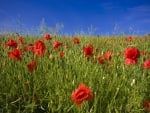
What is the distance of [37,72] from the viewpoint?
432cm

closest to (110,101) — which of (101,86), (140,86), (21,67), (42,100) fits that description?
(101,86)

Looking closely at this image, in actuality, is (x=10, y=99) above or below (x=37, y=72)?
below

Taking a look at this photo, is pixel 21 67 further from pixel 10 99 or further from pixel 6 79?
pixel 10 99

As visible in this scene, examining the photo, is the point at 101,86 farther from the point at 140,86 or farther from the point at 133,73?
the point at 133,73

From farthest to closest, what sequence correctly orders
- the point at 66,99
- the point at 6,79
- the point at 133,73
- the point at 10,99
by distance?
the point at 133,73
the point at 6,79
the point at 10,99
the point at 66,99

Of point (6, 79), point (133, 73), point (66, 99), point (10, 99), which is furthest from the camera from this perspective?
point (133, 73)

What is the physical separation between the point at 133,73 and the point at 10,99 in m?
1.66

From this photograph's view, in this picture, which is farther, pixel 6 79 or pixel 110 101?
pixel 6 79

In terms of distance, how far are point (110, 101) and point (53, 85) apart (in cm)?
69

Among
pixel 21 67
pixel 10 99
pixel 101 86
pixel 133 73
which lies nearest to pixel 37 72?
pixel 21 67

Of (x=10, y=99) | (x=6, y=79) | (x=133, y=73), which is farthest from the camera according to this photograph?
(x=133, y=73)

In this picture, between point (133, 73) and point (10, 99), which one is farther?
point (133, 73)

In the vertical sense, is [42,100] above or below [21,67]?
below

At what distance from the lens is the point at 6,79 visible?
4145 millimetres
